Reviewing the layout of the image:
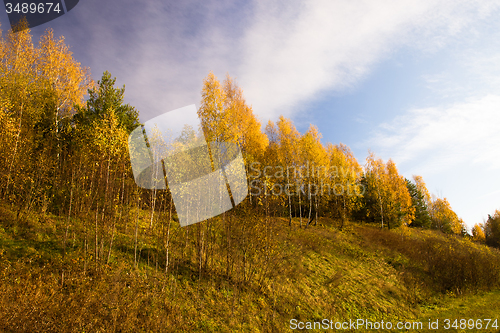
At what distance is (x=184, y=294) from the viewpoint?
8312 millimetres

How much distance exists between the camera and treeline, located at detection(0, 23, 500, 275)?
32.5 ft

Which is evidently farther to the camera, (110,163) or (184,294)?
(110,163)

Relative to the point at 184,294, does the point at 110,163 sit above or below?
above

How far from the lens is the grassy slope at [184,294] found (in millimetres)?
6137

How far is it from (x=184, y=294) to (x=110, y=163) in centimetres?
595

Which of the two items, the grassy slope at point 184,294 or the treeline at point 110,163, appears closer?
the grassy slope at point 184,294

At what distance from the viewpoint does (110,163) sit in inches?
392

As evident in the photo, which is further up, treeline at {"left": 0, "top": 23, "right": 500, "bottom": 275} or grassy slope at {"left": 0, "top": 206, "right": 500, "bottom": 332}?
treeline at {"left": 0, "top": 23, "right": 500, "bottom": 275}

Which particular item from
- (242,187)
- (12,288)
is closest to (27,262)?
(12,288)

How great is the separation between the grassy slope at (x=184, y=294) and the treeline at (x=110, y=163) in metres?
0.88

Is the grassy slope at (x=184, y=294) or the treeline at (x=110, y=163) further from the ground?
Answer: the treeline at (x=110, y=163)

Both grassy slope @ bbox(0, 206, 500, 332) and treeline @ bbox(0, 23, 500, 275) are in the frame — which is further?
treeline @ bbox(0, 23, 500, 275)

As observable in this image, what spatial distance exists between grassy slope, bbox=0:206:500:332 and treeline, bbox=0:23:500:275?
879mm

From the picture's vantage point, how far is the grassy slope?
20.1ft
